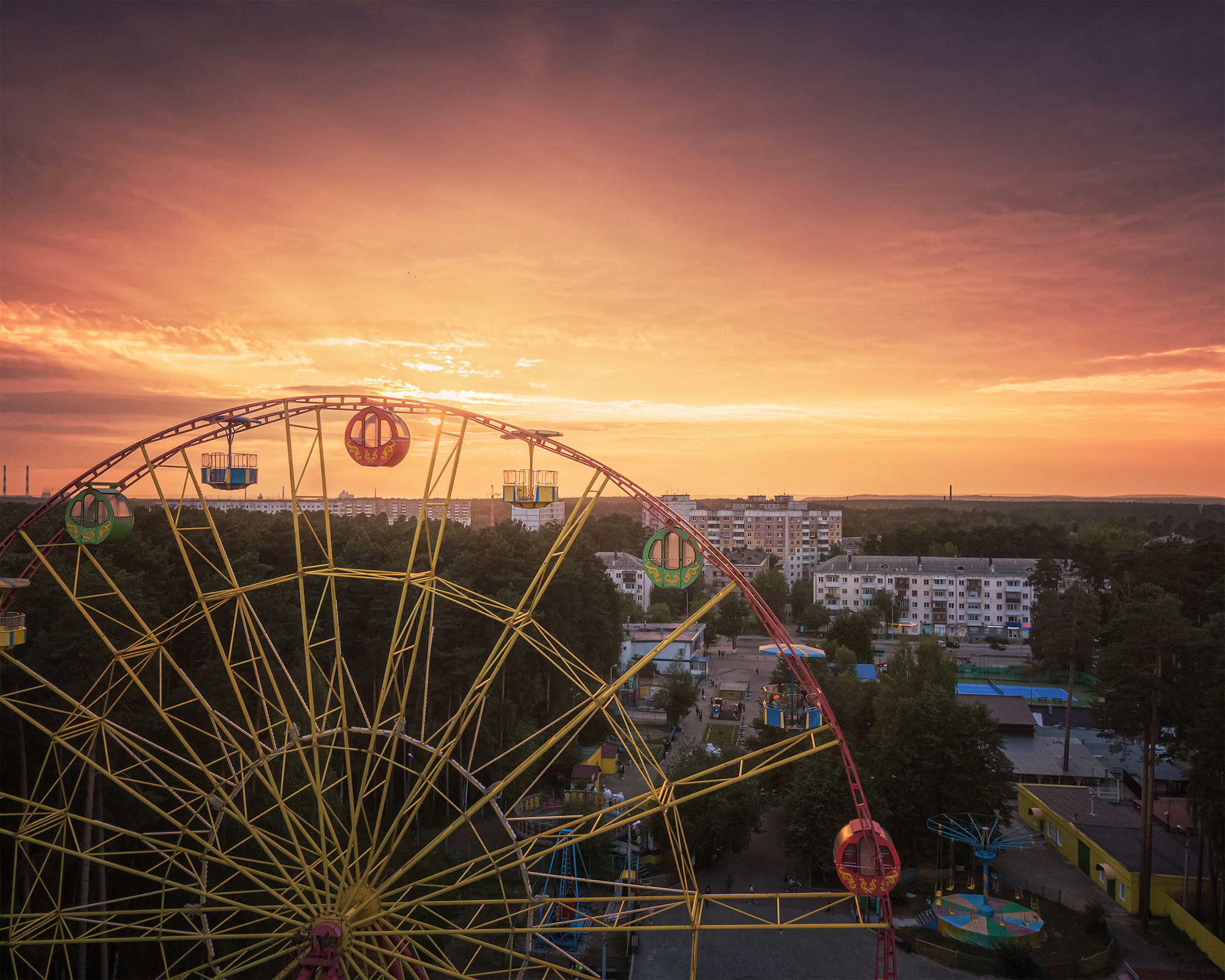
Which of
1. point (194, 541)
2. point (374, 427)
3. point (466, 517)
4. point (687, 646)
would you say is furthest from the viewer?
point (466, 517)

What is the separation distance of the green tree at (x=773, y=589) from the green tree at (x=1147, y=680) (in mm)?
47240

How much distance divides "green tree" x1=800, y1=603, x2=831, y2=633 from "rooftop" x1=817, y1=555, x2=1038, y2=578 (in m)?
9.10

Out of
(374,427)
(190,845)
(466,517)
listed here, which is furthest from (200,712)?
(466,517)

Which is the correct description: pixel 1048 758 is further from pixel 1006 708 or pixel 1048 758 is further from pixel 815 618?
pixel 815 618

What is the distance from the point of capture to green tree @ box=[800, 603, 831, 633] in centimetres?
6962

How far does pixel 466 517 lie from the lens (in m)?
169

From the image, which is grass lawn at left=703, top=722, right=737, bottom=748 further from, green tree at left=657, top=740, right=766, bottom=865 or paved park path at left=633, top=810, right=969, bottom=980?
paved park path at left=633, top=810, right=969, bottom=980

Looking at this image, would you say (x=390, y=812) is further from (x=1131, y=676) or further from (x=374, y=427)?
(x=1131, y=676)

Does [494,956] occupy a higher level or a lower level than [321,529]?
lower

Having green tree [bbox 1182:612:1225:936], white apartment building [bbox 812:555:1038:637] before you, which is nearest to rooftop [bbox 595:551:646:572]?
white apartment building [bbox 812:555:1038:637]

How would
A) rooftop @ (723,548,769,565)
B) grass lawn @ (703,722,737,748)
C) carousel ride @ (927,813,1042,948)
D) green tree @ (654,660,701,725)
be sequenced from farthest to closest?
rooftop @ (723,548,769,565) → green tree @ (654,660,701,725) → grass lawn @ (703,722,737,748) → carousel ride @ (927,813,1042,948)

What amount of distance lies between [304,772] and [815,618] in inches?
2073

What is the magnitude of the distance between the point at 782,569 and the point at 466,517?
275 ft

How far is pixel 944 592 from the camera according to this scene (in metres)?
76.8
